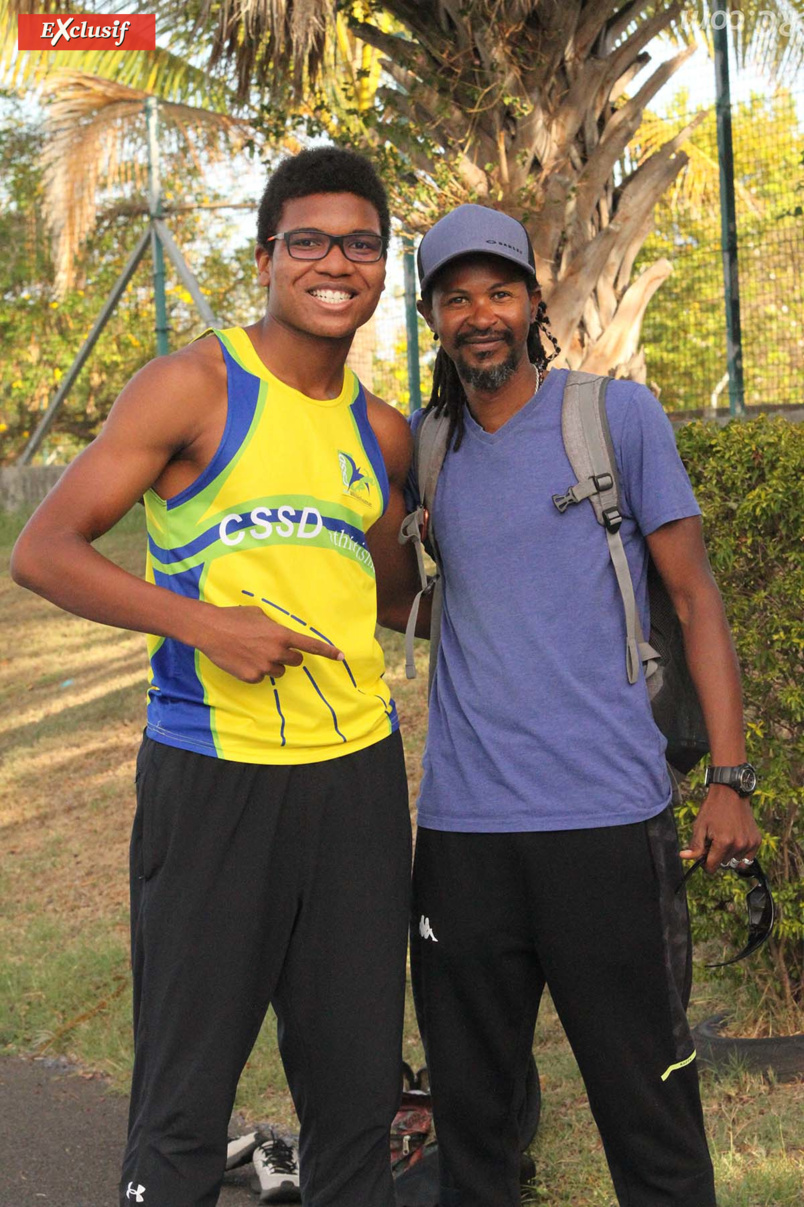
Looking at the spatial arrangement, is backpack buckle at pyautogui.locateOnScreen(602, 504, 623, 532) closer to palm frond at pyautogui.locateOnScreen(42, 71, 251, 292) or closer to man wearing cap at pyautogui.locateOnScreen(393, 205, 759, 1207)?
man wearing cap at pyautogui.locateOnScreen(393, 205, 759, 1207)

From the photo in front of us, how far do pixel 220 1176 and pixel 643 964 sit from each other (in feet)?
2.96

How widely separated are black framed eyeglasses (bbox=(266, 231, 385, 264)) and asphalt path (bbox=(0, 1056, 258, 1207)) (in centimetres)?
253

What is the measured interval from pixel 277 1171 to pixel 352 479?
2.04 meters

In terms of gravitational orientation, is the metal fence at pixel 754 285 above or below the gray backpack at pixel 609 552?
above

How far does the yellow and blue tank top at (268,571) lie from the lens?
8.55 feet

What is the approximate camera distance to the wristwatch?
285cm

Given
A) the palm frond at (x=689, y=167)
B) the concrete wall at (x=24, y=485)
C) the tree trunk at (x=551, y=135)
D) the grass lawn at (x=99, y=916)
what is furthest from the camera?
the concrete wall at (x=24, y=485)

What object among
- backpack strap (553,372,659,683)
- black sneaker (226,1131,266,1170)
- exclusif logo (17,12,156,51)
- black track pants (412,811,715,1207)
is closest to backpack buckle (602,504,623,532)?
backpack strap (553,372,659,683)

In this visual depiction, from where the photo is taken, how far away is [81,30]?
32.9 feet

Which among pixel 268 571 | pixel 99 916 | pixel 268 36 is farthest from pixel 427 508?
pixel 268 36

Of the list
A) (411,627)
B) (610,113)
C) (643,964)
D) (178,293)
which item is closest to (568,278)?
(610,113)

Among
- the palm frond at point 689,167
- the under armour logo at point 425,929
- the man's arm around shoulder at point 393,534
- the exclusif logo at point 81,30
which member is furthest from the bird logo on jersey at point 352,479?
the exclusif logo at point 81,30

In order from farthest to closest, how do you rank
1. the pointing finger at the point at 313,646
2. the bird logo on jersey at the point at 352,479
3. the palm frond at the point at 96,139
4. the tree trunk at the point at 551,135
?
the palm frond at the point at 96,139 → the tree trunk at the point at 551,135 → the bird logo on jersey at the point at 352,479 → the pointing finger at the point at 313,646

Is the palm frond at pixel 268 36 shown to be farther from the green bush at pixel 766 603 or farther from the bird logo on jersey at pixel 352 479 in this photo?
the bird logo on jersey at pixel 352 479
